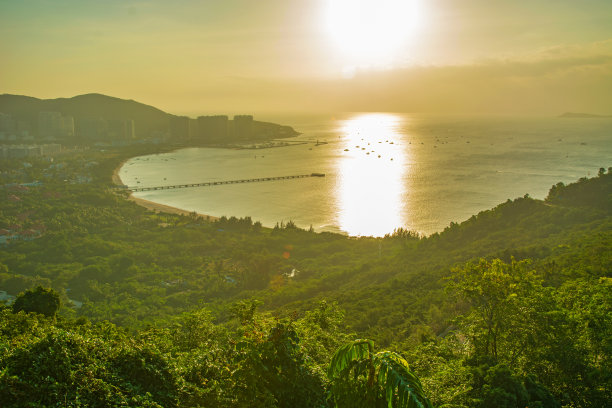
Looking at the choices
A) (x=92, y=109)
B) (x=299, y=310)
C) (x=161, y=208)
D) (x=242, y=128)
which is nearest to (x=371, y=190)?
(x=161, y=208)

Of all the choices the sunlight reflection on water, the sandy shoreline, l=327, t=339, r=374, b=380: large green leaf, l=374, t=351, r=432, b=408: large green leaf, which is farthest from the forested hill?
l=374, t=351, r=432, b=408: large green leaf

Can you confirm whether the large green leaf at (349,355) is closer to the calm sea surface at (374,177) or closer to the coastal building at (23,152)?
Result: the calm sea surface at (374,177)

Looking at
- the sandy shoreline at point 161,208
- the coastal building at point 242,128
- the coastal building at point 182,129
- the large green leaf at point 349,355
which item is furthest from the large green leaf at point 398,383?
the coastal building at point 182,129

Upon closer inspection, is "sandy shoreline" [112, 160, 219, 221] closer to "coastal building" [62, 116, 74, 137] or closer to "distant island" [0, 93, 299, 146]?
"distant island" [0, 93, 299, 146]

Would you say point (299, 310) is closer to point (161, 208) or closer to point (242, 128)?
point (161, 208)

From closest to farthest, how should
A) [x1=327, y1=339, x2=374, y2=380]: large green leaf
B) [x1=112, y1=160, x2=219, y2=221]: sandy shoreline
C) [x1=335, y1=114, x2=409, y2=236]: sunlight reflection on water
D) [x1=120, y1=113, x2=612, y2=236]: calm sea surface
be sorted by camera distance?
[x1=327, y1=339, x2=374, y2=380]: large green leaf → [x1=335, y1=114, x2=409, y2=236]: sunlight reflection on water → [x1=120, y1=113, x2=612, y2=236]: calm sea surface → [x1=112, y1=160, x2=219, y2=221]: sandy shoreline

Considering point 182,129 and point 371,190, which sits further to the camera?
point 182,129
